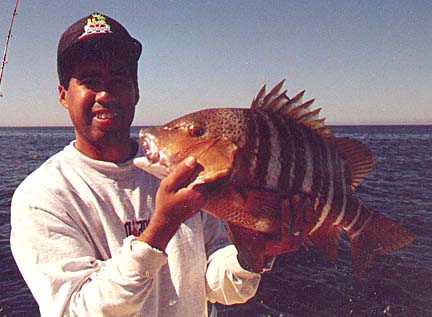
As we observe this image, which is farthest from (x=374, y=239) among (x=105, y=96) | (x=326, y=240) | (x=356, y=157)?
(x=105, y=96)

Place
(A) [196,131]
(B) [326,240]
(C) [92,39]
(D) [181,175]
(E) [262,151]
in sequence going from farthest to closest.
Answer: (C) [92,39] → (B) [326,240] → (A) [196,131] → (E) [262,151] → (D) [181,175]

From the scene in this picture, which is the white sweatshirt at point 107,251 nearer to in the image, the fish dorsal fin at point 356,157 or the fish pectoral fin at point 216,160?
the fish pectoral fin at point 216,160

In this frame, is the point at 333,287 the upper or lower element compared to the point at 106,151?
lower

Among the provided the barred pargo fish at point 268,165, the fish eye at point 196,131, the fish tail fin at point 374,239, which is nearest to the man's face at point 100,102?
the barred pargo fish at point 268,165

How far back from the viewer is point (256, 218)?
7.09 ft

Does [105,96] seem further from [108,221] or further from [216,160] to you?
[216,160]

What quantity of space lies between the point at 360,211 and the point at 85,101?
71.6 inches

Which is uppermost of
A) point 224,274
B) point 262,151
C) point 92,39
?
point 92,39

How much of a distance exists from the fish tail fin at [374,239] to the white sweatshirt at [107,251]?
705 millimetres

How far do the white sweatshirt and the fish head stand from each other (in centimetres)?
43

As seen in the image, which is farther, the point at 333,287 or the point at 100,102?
the point at 333,287

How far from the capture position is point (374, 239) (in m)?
2.53

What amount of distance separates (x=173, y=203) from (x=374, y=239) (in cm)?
133

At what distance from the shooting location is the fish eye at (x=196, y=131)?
2.19m
